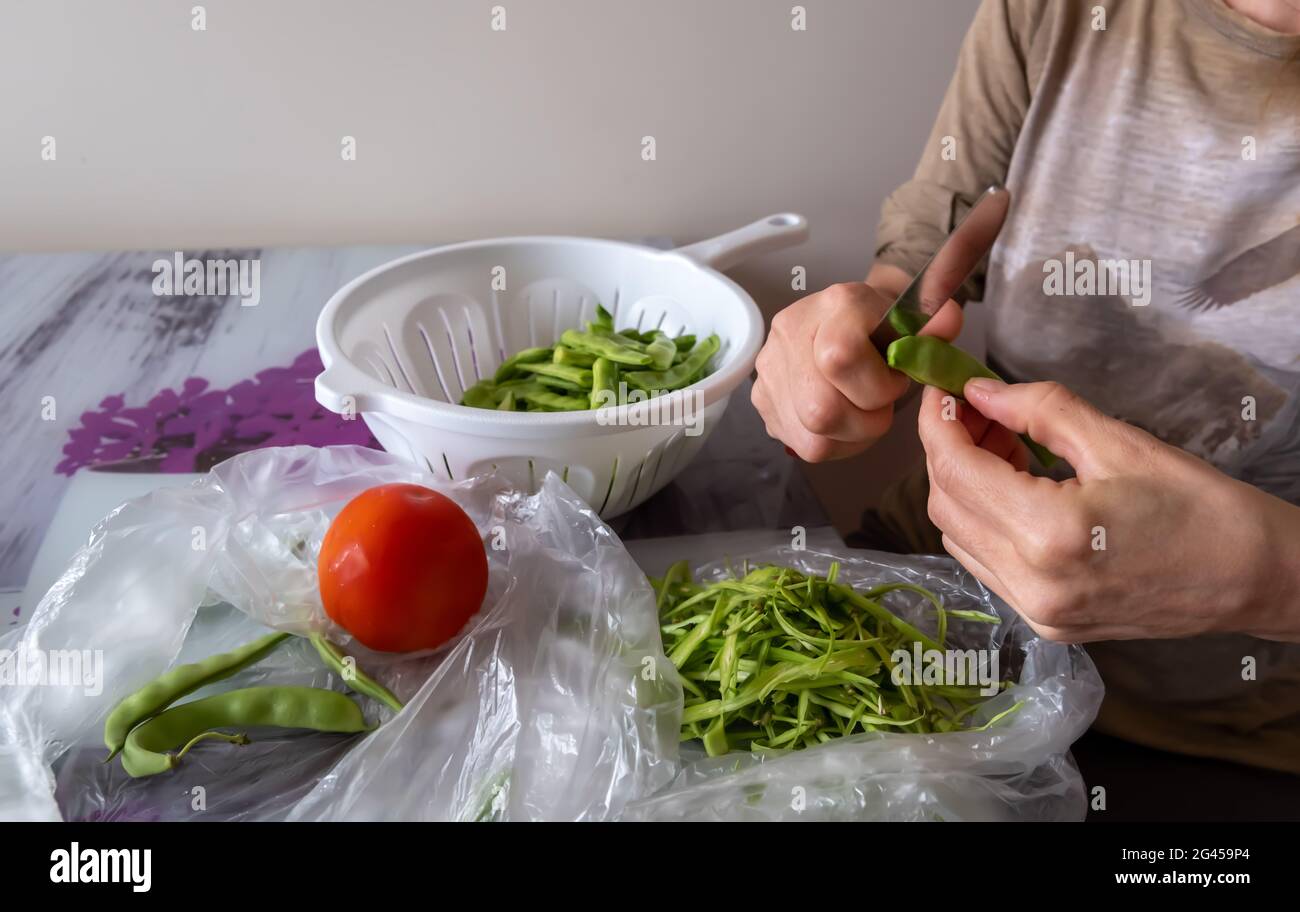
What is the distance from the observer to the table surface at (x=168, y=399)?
0.92m

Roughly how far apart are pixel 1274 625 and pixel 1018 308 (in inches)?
17.2

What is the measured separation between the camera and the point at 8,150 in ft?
4.22

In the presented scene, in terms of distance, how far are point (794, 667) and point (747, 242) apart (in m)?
0.54

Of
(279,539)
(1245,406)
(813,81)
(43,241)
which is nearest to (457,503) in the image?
(279,539)

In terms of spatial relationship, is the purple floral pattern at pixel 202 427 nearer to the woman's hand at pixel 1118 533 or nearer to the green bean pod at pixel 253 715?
the green bean pod at pixel 253 715

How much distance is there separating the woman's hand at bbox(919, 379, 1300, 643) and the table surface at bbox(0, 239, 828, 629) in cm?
30

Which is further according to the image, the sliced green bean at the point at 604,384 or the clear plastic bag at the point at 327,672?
the sliced green bean at the point at 604,384

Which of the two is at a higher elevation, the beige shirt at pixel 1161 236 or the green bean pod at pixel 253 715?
the beige shirt at pixel 1161 236

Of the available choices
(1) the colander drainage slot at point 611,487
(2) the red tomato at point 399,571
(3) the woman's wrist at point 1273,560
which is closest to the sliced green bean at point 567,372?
(1) the colander drainage slot at point 611,487

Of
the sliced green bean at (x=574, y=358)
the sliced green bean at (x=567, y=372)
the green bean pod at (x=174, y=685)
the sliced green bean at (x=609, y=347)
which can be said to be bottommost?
the green bean pod at (x=174, y=685)

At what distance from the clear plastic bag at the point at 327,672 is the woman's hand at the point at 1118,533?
0.77 ft

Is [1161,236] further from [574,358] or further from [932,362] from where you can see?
[574,358]

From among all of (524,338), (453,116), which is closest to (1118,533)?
(524,338)

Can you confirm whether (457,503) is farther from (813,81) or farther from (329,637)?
(813,81)
